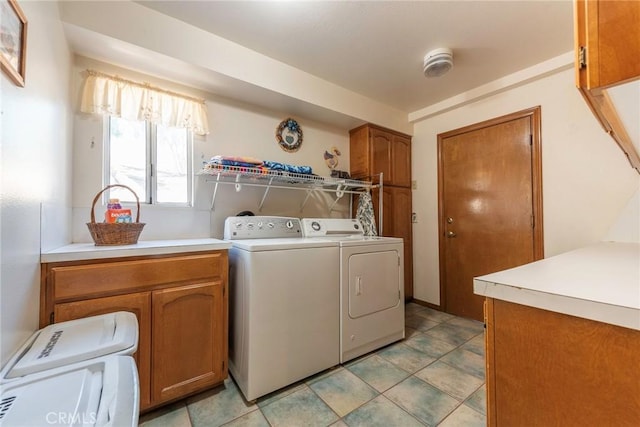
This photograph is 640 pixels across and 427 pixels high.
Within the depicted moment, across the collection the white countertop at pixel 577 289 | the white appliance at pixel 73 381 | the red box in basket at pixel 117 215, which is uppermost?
the red box in basket at pixel 117 215

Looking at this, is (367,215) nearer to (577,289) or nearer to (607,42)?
(577,289)

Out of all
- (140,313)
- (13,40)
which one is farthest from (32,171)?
(140,313)

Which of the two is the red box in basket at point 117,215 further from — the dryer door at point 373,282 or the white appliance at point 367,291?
the dryer door at point 373,282

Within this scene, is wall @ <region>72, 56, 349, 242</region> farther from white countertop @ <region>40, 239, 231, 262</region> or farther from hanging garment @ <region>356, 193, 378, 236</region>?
white countertop @ <region>40, 239, 231, 262</region>

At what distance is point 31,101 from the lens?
38.4 inches

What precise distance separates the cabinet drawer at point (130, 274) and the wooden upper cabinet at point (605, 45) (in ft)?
5.64

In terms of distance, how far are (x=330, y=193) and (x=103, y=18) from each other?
2190 millimetres

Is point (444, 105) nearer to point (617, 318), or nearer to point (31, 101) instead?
point (617, 318)

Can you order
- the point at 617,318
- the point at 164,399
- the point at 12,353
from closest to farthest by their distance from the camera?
the point at 617,318, the point at 12,353, the point at 164,399

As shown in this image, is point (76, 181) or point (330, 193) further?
point (330, 193)

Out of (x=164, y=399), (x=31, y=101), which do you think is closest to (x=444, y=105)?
(x=31, y=101)

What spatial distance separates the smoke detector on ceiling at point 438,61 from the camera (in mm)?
1998

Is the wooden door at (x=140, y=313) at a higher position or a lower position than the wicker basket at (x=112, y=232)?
lower

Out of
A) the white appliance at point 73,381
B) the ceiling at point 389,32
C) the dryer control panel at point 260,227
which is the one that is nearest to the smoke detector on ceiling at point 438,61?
the ceiling at point 389,32
